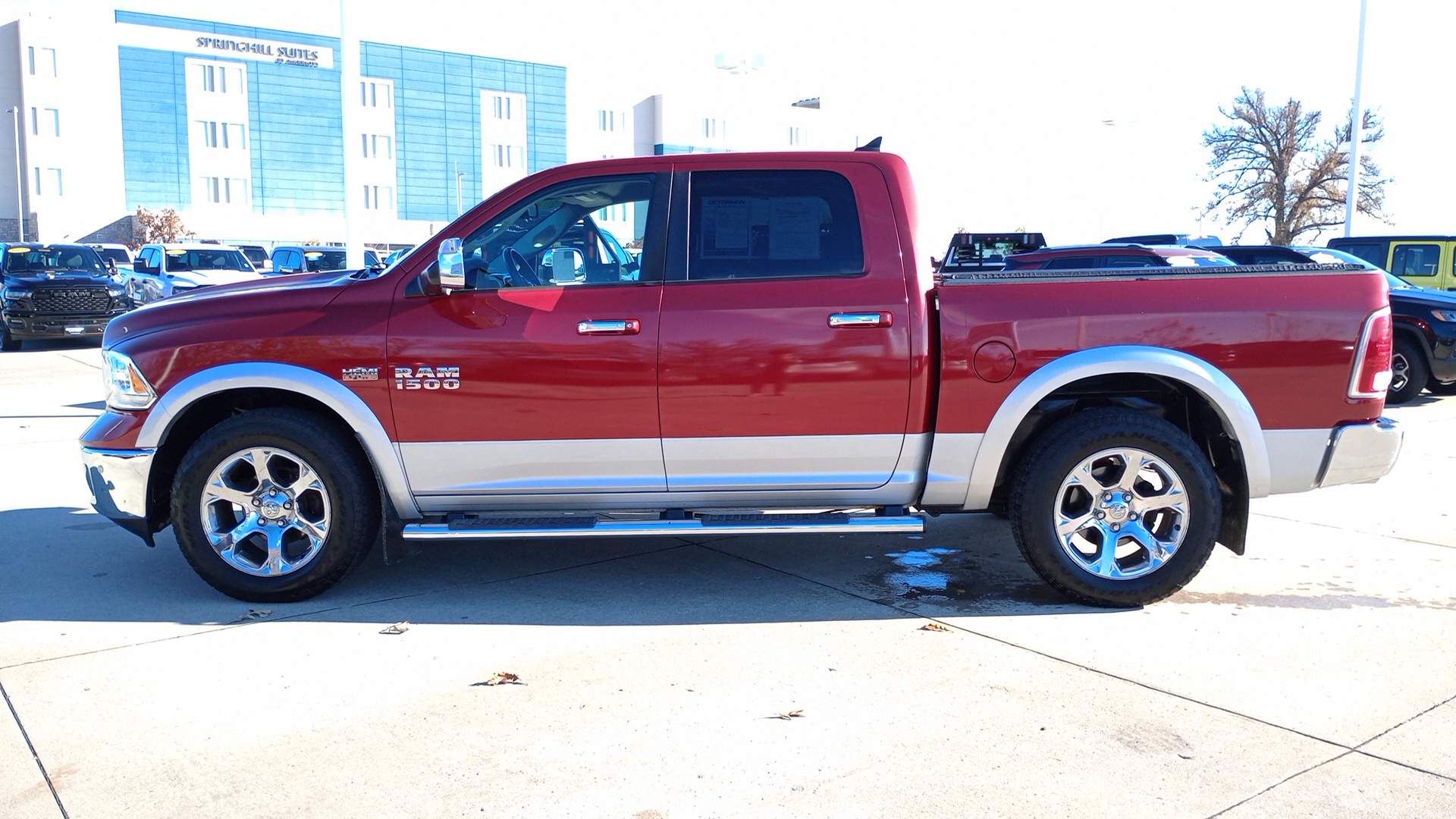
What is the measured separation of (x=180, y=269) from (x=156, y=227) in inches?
1969

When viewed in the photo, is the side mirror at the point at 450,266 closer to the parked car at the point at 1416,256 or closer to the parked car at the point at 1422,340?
the parked car at the point at 1422,340

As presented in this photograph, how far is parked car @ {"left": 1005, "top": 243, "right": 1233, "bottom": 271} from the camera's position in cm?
1144

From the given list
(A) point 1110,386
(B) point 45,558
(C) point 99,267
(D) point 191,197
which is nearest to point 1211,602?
(A) point 1110,386

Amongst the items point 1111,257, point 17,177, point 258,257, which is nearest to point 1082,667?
point 1111,257

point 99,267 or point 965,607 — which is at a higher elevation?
point 99,267

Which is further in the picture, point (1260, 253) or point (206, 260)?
point (206, 260)

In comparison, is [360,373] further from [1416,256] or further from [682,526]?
[1416,256]

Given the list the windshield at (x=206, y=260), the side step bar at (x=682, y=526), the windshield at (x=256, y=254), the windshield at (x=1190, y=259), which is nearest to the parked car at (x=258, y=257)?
the windshield at (x=256, y=254)

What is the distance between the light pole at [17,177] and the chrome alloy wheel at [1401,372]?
68.1m

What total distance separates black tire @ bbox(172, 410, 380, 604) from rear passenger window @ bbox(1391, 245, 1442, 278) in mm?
17763

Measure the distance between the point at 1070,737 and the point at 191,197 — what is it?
79401 mm

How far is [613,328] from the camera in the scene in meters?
4.98

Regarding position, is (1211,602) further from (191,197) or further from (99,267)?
(191,197)

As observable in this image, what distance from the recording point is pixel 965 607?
5.17m
